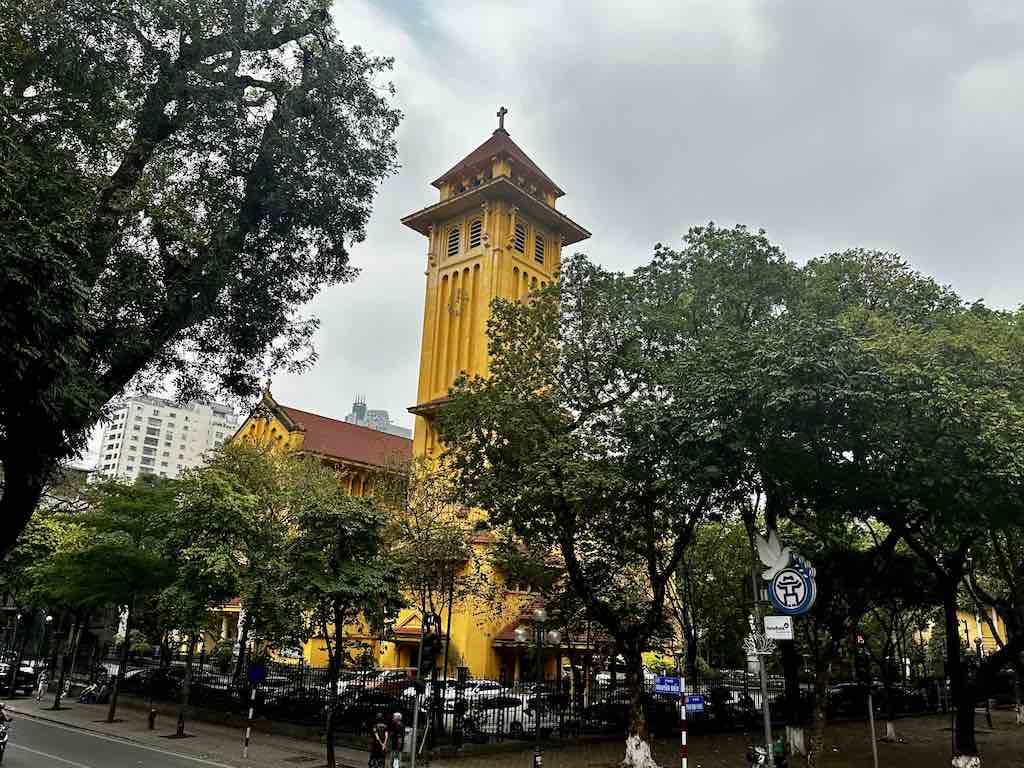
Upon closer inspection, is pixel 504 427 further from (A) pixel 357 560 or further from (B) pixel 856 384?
(B) pixel 856 384

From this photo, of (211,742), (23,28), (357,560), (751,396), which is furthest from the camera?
(211,742)

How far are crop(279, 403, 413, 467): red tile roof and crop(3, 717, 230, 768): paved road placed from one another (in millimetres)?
24505

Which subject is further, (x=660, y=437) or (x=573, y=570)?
(x=573, y=570)

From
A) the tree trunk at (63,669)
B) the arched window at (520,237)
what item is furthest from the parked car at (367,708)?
the arched window at (520,237)

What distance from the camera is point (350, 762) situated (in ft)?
61.7

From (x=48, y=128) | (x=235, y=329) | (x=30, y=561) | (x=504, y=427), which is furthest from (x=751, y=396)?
(x=30, y=561)

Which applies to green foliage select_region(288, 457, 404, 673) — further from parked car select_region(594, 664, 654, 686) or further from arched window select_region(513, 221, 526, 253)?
arched window select_region(513, 221, 526, 253)

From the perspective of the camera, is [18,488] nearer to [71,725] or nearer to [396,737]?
[396,737]

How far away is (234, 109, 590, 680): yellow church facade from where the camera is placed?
133 ft

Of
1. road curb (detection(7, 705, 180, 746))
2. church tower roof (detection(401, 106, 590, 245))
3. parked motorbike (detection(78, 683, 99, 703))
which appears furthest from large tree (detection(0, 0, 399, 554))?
Result: church tower roof (detection(401, 106, 590, 245))

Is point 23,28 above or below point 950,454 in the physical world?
above

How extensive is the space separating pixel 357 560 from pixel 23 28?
12.2 meters

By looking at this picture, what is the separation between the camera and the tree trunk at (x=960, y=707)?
1820cm

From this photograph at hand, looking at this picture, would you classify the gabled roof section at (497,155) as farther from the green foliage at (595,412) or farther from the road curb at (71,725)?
the road curb at (71,725)
